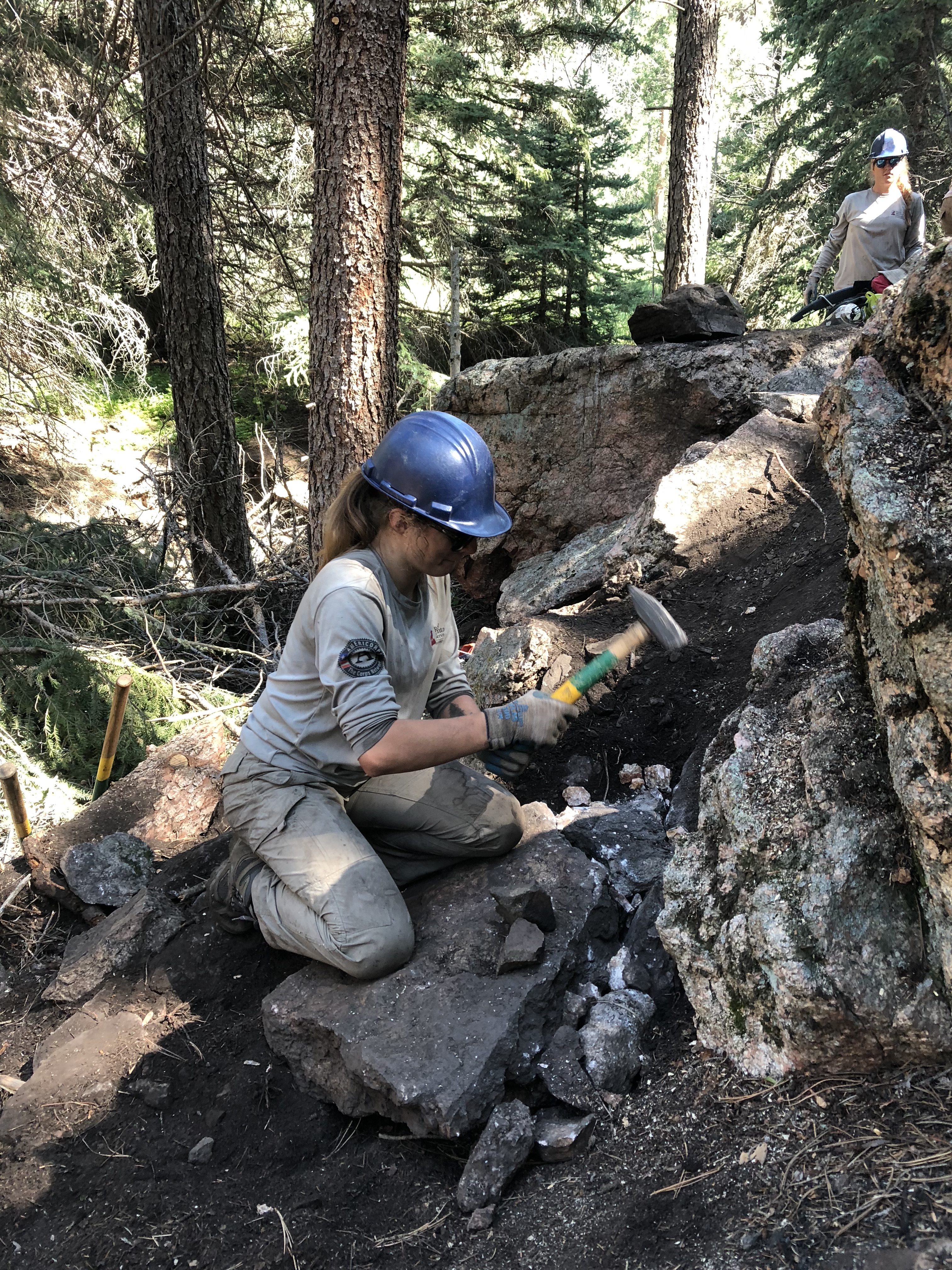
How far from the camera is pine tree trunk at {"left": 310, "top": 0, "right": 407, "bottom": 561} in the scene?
444cm

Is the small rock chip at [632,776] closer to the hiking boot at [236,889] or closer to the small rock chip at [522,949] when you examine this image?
the small rock chip at [522,949]

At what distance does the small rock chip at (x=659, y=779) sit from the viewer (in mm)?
3590

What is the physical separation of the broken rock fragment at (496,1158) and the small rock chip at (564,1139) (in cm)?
3

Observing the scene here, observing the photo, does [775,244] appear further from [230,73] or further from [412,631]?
[412,631]

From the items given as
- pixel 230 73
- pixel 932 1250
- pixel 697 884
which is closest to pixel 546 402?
pixel 230 73

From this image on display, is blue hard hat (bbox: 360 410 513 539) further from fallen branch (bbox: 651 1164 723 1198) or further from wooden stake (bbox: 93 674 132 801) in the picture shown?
wooden stake (bbox: 93 674 132 801)

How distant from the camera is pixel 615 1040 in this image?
236 centimetres

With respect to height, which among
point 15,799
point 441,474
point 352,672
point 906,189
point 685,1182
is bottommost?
point 15,799

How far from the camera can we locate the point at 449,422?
2.79 meters

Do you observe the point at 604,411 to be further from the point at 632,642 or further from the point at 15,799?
the point at 15,799

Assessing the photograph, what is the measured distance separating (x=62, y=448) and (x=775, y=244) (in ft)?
35.0

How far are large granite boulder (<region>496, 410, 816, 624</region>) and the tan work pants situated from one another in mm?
2168

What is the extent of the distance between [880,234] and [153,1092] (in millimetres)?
7447

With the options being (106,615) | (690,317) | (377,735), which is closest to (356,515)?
(377,735)
